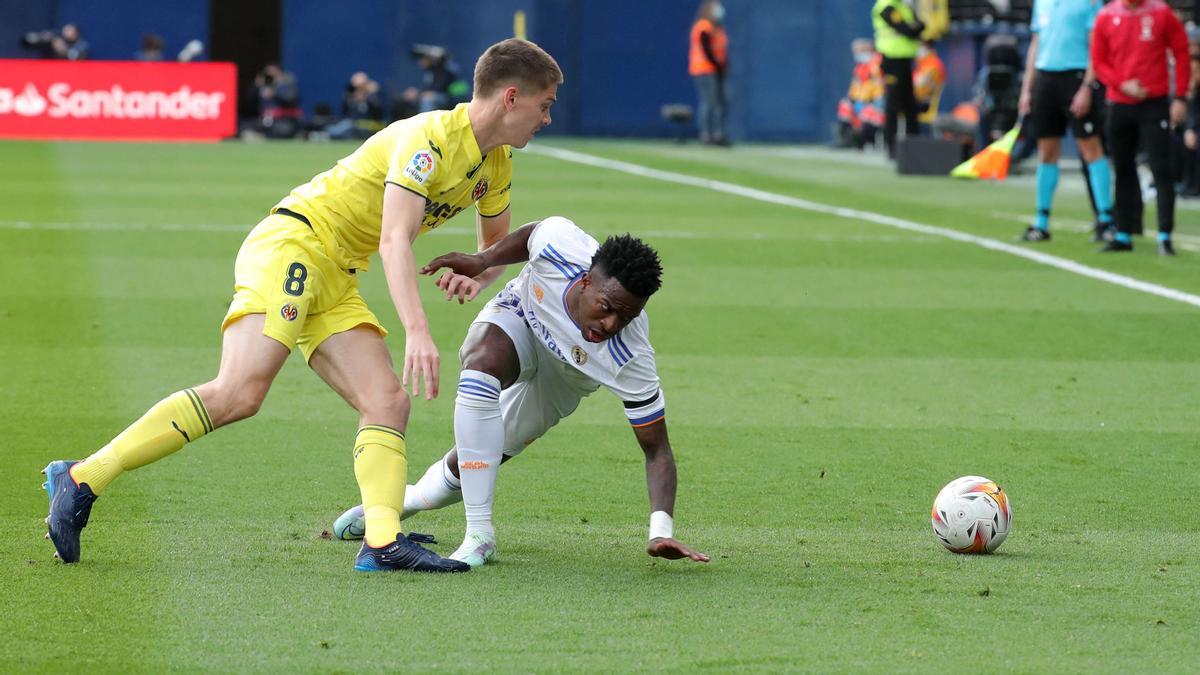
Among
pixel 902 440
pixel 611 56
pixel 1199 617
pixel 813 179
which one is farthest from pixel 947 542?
pixel 611 56

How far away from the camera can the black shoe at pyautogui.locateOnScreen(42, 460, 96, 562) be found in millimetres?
5375

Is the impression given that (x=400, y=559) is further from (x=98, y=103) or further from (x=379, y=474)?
(x=98, y=103)

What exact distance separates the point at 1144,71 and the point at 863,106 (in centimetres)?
2102

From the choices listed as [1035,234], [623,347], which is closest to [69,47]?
[1035,234]

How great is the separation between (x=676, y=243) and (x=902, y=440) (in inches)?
323

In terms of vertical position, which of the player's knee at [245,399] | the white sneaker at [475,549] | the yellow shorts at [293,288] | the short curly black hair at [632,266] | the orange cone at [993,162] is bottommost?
the orange cone at [993,162]

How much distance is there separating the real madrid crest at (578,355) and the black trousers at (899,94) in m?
21.7

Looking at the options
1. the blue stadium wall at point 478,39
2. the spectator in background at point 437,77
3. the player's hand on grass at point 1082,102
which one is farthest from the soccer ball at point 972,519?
the blue stadium wall at point 478,39

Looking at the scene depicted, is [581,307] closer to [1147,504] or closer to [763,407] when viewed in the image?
[1147,504]

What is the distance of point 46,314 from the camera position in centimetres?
1124

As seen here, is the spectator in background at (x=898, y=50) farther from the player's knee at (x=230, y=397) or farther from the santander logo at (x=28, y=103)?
the player's knee at (x=230, y=397)

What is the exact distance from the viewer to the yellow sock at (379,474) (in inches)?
216

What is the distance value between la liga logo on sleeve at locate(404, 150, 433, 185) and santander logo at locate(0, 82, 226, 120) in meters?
29.4

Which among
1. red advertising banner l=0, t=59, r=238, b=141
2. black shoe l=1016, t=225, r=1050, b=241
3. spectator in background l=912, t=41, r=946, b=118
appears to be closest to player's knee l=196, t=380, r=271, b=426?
black shoe l=1016, t=225, r=1050, b=241
